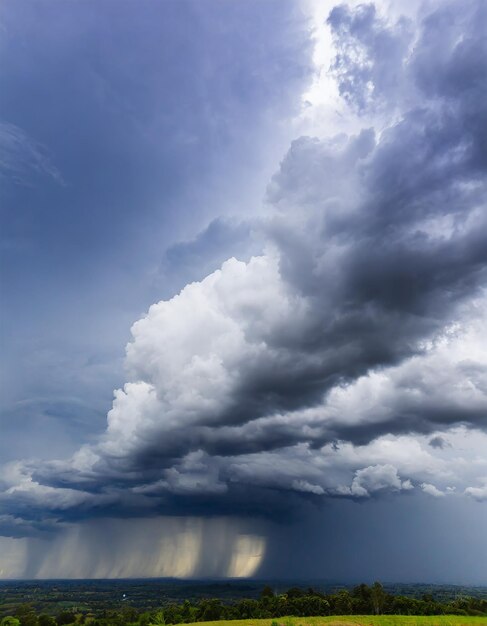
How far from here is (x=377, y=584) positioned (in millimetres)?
160125

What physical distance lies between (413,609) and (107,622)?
101825mm

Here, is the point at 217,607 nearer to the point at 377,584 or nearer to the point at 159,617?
the point at 159,617

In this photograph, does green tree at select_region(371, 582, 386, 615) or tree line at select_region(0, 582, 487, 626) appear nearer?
tree line at select_region(0, 582, 487, 626)

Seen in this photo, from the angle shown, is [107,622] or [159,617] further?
[107,622]

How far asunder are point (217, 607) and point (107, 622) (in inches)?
1550

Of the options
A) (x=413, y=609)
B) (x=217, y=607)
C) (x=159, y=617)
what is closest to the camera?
(x=159, y=617)

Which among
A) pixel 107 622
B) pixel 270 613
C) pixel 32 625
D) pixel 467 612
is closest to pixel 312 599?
pixel 270 613

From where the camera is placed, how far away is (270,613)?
156875mm

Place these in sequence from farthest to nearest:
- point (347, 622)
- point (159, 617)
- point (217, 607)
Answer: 1. point (217, 607)
2. point (159, 617)
3. point (347, 622)

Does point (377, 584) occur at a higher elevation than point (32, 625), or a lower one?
higher

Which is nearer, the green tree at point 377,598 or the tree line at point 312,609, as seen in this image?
the tree line at point 312,609

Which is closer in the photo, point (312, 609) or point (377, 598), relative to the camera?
point (377, 598)

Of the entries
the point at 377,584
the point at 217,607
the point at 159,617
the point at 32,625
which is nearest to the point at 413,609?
the point at 377,584

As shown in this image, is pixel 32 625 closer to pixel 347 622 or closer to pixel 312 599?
pixel 312 599
